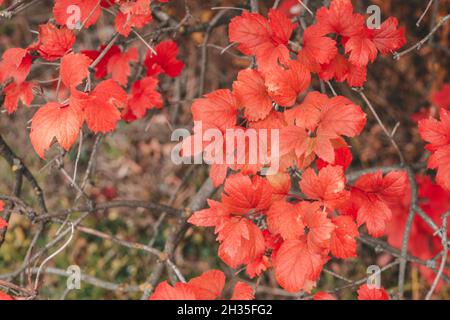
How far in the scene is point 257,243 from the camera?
113 centimetres

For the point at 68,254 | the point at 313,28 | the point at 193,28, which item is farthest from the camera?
the point at 68,254

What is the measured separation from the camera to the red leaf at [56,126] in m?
1.09

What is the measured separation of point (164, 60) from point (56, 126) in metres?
0.48

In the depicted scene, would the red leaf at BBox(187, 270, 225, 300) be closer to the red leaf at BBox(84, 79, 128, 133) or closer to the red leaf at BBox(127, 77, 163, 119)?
A: the red leaf at BBox(84, 79, 128, 133)

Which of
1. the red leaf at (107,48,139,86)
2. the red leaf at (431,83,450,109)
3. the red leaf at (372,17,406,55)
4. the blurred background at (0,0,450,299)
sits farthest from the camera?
the blurred background at (0,0,450,299)

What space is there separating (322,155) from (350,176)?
20.9 inches

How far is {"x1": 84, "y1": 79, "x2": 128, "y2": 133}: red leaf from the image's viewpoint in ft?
3.79

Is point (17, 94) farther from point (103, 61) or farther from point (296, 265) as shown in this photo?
point (296, 265)

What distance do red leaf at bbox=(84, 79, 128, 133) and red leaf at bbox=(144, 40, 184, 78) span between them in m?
0.32

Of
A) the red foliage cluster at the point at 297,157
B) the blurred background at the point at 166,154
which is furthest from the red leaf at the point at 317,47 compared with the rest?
the blurred background at the point at 166,154

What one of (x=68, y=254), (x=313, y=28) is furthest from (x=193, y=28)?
(x=68, y=254)

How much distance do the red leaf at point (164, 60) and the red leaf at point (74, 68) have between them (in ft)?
1.13

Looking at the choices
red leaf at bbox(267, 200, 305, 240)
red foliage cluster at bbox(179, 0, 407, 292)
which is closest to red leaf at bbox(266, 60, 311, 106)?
red foliage cluster at bbox(179, 0, 407, 292)

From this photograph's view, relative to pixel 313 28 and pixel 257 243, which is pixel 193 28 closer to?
pixel 313 28
